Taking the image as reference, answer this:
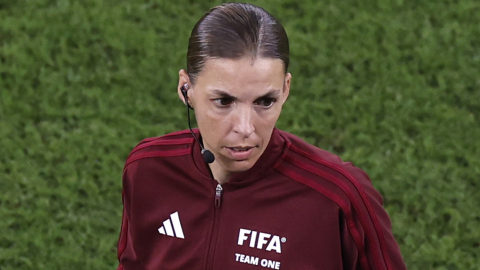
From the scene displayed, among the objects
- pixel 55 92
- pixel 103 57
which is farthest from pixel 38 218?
pixel 103 57

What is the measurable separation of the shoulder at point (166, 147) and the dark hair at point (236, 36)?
52cm

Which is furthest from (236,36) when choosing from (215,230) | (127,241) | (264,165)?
(127,241)

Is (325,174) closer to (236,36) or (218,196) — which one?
(218,196)

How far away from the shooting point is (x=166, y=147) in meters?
3.26

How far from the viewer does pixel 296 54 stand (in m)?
5.98

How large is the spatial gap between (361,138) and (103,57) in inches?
80.3

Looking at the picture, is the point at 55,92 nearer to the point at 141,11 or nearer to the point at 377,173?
the point at 141,11

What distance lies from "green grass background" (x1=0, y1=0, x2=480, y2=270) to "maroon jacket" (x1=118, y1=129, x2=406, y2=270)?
2.05m

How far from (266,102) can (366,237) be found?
2.10 ft

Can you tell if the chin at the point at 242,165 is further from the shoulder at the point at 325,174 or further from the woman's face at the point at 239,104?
the shoulder at the point at 325,174

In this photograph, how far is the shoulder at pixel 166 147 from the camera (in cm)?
321

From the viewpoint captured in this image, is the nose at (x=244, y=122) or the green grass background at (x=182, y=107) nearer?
the nose at (x=244, y=122)

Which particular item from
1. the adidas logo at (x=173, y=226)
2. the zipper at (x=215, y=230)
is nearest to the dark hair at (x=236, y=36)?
the zipper at (x=215, y=230)

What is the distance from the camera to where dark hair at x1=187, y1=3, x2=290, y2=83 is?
8.70 feet
